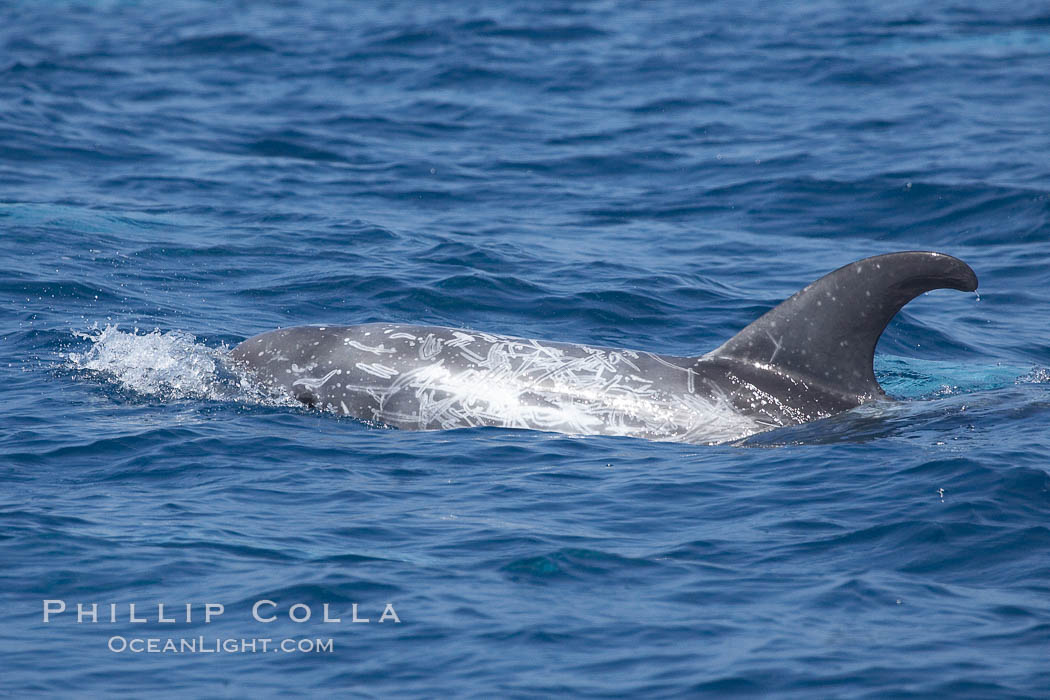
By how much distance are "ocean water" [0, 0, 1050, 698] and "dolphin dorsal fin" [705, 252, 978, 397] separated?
0.53 m

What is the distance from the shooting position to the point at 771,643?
7.57m

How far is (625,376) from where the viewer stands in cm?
1177

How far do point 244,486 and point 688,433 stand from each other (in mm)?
3646

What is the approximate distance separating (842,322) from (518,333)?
488 cm

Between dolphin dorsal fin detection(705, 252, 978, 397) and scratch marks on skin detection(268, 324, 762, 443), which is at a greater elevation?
dolphin dorsal fin detection(705, 252, 978, 397)

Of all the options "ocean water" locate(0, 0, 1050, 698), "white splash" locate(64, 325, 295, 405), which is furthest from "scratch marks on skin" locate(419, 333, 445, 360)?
"white splash" locate(64, 325, 295, 405)

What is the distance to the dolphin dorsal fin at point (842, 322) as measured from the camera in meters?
10.7

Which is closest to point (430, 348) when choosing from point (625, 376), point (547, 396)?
point (547, 396)

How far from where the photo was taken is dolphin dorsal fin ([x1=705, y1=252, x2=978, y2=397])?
1070cm

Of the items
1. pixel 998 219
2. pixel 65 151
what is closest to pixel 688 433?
pixel 998 219

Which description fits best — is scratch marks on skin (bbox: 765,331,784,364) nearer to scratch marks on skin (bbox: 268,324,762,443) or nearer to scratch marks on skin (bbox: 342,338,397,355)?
scratch marks on skin (bbox: 268,324,762,443)

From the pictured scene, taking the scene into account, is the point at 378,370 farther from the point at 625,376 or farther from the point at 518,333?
the point at 518,333

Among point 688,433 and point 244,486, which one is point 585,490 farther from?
point 244,486

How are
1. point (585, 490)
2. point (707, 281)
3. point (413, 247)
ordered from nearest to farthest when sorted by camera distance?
point (585, 490), point (707, 281), point (413, 247)
